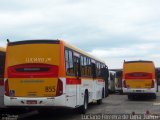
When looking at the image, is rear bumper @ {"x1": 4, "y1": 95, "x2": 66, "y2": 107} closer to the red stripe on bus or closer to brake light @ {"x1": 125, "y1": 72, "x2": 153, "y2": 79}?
the red stripe on bus

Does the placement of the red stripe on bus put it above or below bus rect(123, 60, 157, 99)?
below

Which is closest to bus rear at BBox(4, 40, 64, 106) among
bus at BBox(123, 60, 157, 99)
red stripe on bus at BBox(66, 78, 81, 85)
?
red stripe on bus at BBox(66, 78, 81, 85)

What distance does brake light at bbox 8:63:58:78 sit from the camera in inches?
601

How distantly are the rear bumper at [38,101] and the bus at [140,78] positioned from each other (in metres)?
15.5

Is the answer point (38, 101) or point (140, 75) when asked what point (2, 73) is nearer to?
point (38, 101)

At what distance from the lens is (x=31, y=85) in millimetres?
15375

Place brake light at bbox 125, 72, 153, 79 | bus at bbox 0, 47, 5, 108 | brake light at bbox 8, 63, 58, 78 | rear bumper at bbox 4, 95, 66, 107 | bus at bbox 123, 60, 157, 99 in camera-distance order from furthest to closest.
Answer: brake light at bbox 125, 72, 153, 79, bus at bbox 123, 60, 157, 99, bus at bbox 0, 47, 5, 108, brake light at bbox 8, 63, 58, 78, rear bumper at bbox 4, 95, 66, 107

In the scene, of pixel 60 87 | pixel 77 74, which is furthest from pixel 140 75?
pixel 60 87

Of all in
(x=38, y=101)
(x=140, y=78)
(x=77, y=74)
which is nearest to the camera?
(x=38, y=101)

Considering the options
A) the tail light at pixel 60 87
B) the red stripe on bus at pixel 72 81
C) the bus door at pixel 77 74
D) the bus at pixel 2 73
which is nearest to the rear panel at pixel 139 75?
the bus door at pixel 77 74

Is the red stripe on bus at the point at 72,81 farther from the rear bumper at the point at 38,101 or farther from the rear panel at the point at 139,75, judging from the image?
the rear panel at the point at 139,75

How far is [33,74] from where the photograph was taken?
50.4ft

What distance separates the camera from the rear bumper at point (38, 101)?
15.0 m

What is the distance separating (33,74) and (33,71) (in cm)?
12
